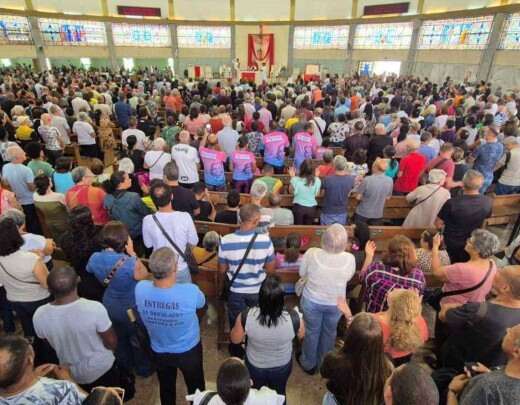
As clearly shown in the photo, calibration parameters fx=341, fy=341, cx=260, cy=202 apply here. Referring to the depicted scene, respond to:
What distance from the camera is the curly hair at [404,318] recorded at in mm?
2197

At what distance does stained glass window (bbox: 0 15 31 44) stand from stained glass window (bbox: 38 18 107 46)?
1.01m

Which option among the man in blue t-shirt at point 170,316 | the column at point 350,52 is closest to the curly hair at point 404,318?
the man in blue t-shirt at point 170,316

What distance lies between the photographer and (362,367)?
1954mm

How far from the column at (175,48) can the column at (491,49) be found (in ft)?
74.6

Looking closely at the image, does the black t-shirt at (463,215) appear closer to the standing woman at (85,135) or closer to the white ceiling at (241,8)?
the standing woman at (85,135)

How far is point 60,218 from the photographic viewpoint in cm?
422

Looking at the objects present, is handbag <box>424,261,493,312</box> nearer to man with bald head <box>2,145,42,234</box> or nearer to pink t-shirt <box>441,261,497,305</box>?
pink t-shirt <box>441,261,497,305</box>

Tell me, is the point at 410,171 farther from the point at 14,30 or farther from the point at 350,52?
the point at 14,30

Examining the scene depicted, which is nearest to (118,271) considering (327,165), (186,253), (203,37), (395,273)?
(186,253)

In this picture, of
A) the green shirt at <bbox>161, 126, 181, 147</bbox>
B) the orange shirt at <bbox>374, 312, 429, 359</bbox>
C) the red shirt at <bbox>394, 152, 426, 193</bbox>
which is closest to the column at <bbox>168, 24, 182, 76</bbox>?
the green shirt at <bbox>161, 126, 181, 147</bbox>

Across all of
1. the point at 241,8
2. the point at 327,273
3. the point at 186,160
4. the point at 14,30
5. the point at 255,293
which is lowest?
the point at 255,293

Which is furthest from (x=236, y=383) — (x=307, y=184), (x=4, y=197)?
(x=4, y=197)

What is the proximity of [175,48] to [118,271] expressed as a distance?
30.5 m

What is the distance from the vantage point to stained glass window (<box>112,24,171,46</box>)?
27219mm
